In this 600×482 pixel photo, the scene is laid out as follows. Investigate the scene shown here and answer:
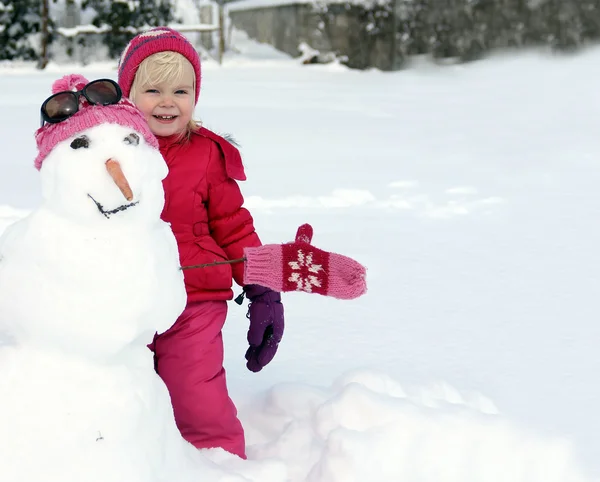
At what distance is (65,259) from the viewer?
52.5 inches

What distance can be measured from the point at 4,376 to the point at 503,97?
7.52 metres

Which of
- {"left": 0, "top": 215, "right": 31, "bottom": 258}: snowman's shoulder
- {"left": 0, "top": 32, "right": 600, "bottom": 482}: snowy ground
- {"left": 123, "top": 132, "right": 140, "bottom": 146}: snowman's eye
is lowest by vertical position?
{"left": 0, "top": 32, "right": 600, "bottom": 482}: snowy ground

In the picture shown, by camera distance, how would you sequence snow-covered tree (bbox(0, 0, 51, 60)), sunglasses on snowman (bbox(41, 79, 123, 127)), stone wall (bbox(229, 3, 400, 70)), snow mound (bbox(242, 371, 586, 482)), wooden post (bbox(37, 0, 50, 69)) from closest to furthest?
sunglasses on snowman (bbox(41, 79, 123, 127))
snow mound (bbox(242, 371, 586, 482))
stone wall (bbox(229, 3, 400, 70))
wooden post (bbox(37, 0, 50, 69))
snow-covered tree (bbox(0, 0, 51, 60))

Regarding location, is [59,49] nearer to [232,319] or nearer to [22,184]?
[22,184]

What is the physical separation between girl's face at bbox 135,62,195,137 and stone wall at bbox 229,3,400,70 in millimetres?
8818

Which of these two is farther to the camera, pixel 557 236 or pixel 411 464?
pixel 557 236

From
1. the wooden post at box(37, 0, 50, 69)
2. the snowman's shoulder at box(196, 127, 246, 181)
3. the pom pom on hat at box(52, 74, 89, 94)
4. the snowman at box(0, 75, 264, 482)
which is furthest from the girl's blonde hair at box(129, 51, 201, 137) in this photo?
the wooden post at box(37, 0, 50, 69)

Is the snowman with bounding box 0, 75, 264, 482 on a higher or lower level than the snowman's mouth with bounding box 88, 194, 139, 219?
lower

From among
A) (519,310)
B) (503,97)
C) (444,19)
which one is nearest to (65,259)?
(519,310)

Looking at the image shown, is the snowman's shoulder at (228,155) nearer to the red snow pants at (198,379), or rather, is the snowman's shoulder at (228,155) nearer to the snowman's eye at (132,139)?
the red snow pants at (198,379)

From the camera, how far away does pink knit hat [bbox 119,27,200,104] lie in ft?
6.22

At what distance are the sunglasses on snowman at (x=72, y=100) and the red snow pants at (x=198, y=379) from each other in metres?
0.66

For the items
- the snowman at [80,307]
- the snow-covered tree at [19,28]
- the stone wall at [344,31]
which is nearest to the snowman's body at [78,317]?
the snowman at [80,307]

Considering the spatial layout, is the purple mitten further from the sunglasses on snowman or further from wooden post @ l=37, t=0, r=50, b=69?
wooden post @ l=37, t=0, r=50, b=69
